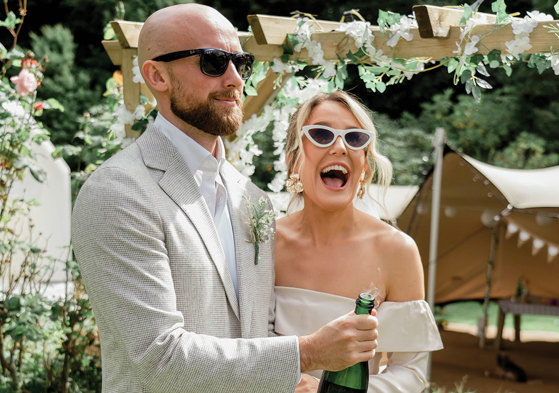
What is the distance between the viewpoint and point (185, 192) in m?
1.99

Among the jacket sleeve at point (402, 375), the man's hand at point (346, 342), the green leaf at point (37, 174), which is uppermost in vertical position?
the man's hand at point (346, 342)

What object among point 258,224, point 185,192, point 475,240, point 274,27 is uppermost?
point 274,27

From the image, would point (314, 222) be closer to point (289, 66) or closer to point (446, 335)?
point (289, 66)

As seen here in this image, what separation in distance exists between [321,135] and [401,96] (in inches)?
733

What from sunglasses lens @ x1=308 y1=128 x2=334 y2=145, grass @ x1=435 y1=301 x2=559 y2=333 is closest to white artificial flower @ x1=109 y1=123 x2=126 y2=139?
sunglasses lens @ x1=308 y1=128 x2=334 y2=145

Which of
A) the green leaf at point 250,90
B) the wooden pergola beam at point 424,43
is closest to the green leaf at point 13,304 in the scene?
the green leaf at point 250,90

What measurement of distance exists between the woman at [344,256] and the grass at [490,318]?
32.0 feet

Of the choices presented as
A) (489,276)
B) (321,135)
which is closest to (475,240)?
(489,276)

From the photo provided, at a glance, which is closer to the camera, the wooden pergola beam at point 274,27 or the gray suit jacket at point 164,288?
the gray suit jacket at point 164,288

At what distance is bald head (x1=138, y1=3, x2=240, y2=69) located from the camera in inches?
80.0

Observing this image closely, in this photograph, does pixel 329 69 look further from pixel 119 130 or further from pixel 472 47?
pixel 119 130

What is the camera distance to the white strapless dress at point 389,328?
7.57ft

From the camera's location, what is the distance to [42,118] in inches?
667

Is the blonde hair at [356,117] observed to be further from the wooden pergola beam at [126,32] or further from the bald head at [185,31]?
the wooden pergola beam at [126,32]
